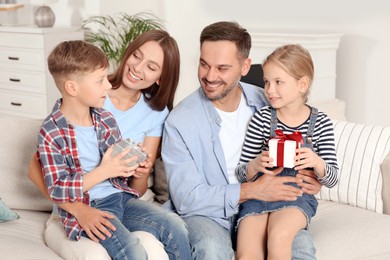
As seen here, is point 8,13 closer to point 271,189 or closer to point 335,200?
point 335,200

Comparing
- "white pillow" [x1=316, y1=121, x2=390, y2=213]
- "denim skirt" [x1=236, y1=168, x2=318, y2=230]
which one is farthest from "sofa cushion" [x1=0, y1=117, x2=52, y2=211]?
"white pillow" [x1=316, y1=121, x2=390, y2=213]

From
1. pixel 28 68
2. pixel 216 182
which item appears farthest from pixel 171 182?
pixel 28 68

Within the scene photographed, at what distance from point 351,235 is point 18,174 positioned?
4.23 ft

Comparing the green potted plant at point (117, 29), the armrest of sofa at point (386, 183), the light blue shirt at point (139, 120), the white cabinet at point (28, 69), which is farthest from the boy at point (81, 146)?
the white cabinet at point (28, 69)

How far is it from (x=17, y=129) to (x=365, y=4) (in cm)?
270

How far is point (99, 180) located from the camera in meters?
2.49

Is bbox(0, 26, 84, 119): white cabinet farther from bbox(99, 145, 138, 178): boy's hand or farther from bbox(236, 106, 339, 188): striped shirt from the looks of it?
bbox(99, 145, 138, 178): boy's hand

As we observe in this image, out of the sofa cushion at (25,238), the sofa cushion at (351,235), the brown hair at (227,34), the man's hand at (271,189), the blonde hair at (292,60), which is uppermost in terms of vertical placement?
the brown hair at (227,34)

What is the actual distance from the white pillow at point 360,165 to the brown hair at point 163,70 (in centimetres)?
77

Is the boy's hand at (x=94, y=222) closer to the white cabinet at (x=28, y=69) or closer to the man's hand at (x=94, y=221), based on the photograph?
the man's hand at (x=94, y=221)

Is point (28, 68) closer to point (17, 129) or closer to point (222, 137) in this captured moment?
point (17, 129)

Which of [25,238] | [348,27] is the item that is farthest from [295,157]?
[348,27]

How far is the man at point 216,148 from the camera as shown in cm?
269

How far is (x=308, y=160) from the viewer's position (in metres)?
2.57
